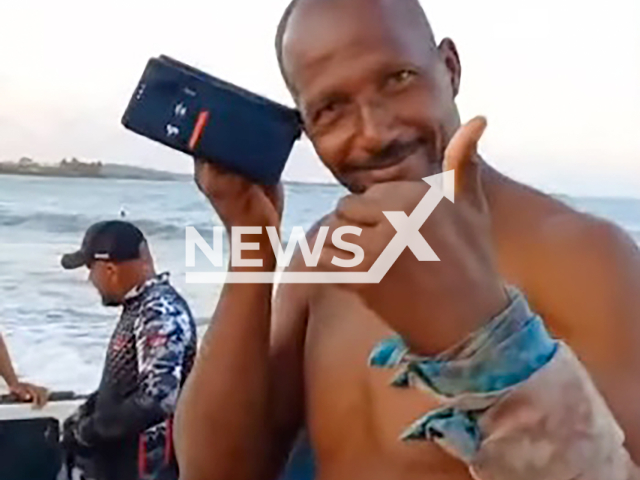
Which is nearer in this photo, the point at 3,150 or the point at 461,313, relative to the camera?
the point at 461,313

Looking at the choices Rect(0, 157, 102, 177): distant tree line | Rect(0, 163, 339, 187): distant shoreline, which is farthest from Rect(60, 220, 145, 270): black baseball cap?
Rect(0, 157, 102, 177): distant tree line

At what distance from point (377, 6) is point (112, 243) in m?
1.81

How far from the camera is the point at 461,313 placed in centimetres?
55

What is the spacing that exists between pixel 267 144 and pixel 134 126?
88 millimetres

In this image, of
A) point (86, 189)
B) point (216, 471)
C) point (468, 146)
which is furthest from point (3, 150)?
point (468, 146)

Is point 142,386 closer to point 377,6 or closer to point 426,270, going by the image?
point 377,6

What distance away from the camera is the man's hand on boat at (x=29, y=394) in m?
2.91

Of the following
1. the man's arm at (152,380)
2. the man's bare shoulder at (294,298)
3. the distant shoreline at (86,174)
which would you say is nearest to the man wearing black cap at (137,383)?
the man's arm at (152,380)

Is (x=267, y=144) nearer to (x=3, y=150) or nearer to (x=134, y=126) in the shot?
(x=134, y=126)

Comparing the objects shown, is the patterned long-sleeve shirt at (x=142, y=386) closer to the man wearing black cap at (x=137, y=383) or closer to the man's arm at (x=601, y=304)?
the man wearing black cap at (x=137, y=383)

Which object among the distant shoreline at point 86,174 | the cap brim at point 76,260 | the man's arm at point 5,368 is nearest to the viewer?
the cap brim at point 76,260

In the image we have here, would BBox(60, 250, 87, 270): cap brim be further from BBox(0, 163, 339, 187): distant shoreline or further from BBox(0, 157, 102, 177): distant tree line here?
BBox(0, 157, 102, 177): distant tree line

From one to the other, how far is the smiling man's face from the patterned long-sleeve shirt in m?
1.49

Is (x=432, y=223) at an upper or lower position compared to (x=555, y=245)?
upper
